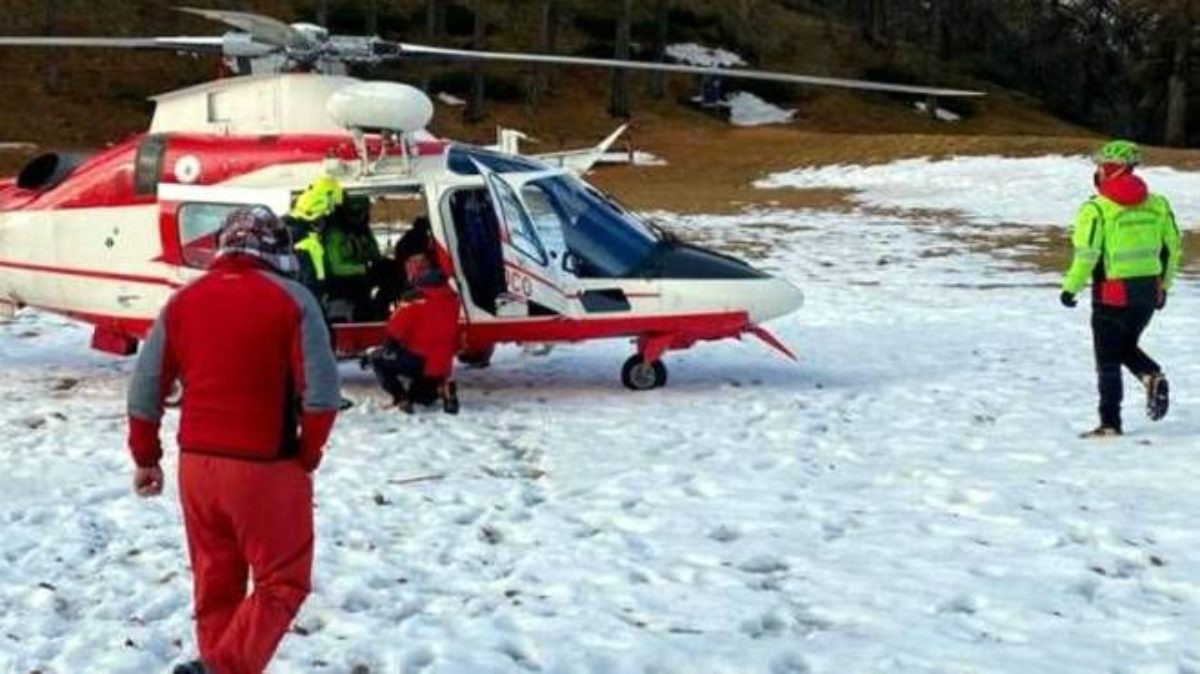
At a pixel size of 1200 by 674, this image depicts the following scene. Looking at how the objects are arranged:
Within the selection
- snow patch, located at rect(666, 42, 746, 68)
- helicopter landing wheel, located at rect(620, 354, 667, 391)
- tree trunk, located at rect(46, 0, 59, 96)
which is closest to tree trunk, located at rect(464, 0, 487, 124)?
snow patch, located at rect(666, 42, 746, 68)

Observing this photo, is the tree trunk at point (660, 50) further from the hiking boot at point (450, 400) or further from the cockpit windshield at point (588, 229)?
the hiking boot at point (450, 400)

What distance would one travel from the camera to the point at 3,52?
49.8 metres

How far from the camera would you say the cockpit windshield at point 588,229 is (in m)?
11.0

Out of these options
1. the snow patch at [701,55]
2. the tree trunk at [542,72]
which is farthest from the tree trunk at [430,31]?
the snow patch at [701,55]

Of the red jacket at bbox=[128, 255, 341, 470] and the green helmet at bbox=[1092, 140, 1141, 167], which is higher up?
the green helmet at bbox=[1092, 140, 1141, 167]

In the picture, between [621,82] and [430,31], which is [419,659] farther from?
[621,82]

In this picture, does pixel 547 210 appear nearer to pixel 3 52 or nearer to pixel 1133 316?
pixel 1133 316

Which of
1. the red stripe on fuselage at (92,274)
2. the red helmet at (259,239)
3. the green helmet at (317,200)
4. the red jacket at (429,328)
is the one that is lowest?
the red jacket at (429,328)

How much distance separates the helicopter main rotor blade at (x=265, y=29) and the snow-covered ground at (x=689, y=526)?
283 centimetres

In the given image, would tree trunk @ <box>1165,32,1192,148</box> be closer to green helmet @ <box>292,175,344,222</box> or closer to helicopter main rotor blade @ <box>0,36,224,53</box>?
green helmet @ <box>292,175,344,222</box>

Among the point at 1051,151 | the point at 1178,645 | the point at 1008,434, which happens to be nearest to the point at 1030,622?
the point at 1178,645

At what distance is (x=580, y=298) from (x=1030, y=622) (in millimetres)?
5712

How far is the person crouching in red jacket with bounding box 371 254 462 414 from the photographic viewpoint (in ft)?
33.9

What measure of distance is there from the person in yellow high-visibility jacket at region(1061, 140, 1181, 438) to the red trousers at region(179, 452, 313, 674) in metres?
5.94
